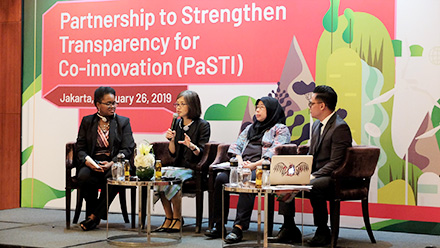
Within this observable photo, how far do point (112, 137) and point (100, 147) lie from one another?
0.16 m

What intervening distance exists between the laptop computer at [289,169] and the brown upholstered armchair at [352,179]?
425 millimetres

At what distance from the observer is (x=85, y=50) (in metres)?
7.59

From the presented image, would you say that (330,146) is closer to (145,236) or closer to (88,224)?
(145,236)

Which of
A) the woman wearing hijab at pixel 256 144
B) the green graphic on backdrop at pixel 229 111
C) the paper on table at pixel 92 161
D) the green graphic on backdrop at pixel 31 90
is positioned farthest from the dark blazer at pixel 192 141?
the green graphic on backdrop at pixel 31 90

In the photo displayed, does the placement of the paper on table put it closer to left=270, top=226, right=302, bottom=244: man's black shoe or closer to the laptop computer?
left=270, top=226, right=302, bottom=244: man's black shoe

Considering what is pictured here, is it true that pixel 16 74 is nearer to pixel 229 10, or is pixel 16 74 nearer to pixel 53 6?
pixel 53 6

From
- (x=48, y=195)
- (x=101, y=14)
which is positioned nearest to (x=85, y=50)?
(x=101, y=14)

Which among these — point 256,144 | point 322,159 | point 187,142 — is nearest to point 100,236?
point 187,142

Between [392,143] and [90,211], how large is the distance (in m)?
3.09

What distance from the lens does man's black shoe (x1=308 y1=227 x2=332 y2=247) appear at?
5434 millimetres

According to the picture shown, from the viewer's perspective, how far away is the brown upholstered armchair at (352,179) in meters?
5.29

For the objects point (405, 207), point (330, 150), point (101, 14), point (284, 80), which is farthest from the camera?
point (101, 14)

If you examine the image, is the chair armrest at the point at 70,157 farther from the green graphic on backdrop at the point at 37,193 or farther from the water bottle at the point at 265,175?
the water bottle at the point at 265,175

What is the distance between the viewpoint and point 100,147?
21.0 ft
